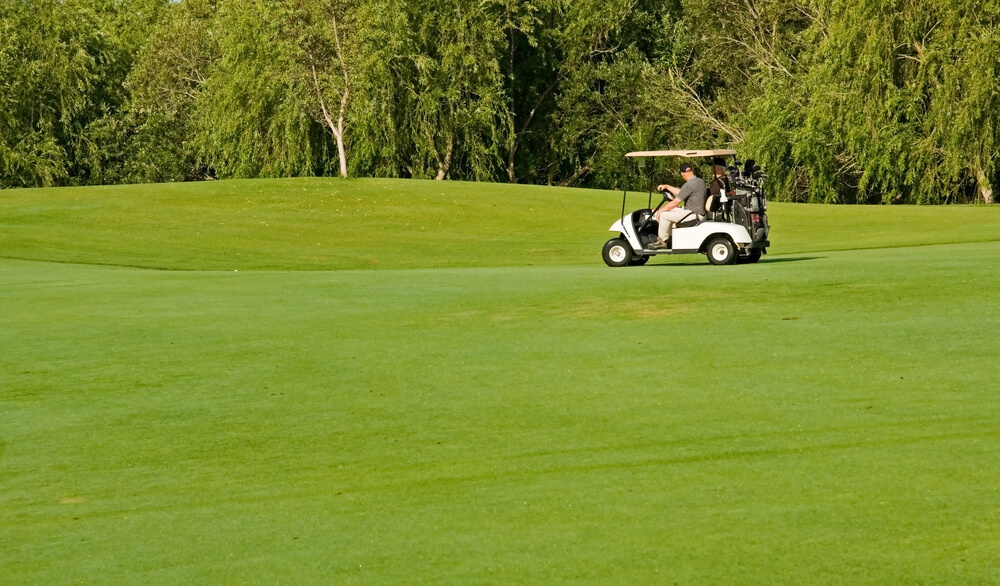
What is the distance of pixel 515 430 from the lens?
333 inches

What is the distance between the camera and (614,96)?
61438 millimetres

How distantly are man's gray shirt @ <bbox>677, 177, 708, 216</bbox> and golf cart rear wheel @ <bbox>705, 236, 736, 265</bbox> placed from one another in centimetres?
48

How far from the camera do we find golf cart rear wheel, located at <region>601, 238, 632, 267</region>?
2061 centimetres

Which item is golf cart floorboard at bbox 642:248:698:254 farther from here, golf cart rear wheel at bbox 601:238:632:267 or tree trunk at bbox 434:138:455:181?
tree trunk at bbox 434:138:455:181

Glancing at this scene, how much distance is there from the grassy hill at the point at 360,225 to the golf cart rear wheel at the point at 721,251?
7315mm

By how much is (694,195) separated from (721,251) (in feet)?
3.07

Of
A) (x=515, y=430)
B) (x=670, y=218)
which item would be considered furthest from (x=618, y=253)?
(x=515, y=430)

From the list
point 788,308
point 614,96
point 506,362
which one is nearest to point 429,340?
point 506,362

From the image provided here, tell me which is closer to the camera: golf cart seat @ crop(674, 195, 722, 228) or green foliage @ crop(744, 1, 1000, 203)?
golf cart seat @ crop(674, 195, 722, 228)

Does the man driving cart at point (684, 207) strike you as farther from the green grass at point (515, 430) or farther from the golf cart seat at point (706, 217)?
the green grass at point (515, 430)

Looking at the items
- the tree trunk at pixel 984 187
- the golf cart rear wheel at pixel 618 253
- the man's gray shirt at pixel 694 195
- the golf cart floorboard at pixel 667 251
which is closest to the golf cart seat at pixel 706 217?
the man's gray shirt at pixel 694 195

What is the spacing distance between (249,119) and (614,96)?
57.7 feet

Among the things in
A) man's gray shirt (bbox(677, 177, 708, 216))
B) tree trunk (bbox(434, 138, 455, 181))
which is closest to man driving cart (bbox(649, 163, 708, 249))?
man's gray shirt (bbox(677, 177, 708, 216))

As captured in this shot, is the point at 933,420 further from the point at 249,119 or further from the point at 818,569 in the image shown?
the point at 249,119
